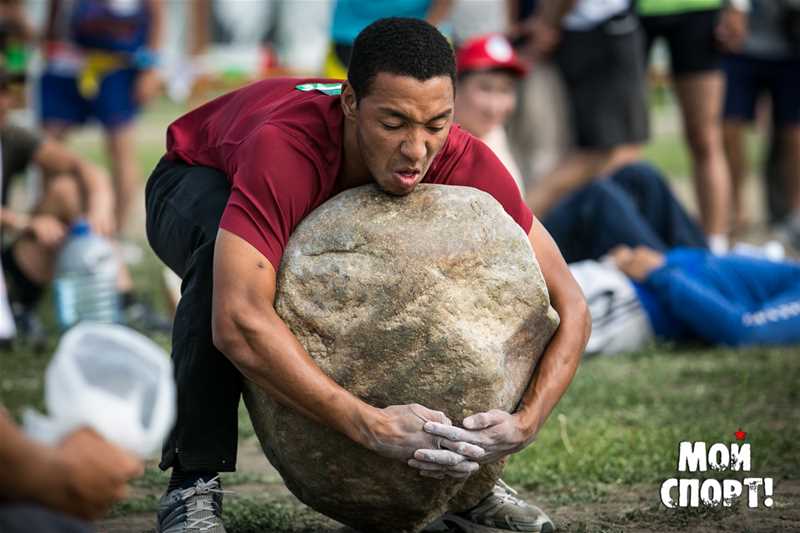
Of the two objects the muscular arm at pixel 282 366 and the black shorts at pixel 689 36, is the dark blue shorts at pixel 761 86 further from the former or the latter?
the muscular arm at pixel 282 366

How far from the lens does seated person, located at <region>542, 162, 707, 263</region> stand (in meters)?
7.29

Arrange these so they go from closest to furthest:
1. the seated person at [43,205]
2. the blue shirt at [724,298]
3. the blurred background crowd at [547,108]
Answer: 1. the blue shirt at [724,298]
2. the blurred background crowd at [547,108]
3. the seated person at [43,205]

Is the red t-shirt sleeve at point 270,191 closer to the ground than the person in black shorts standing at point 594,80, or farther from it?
farther from it

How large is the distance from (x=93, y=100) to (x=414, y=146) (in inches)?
245

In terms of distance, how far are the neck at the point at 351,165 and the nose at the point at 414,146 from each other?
0.21 meters

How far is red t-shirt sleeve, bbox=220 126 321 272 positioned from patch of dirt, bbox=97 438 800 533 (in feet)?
3.46

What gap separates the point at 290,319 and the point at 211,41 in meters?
20.4

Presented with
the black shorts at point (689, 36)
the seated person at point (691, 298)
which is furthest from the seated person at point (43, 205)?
the black shorts at point (689, 36)

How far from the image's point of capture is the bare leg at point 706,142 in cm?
853

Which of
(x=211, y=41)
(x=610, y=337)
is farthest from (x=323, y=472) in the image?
(x=211, y=41)

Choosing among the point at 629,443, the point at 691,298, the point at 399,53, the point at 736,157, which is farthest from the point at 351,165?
the point at 736,157

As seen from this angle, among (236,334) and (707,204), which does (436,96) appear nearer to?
(236,334)

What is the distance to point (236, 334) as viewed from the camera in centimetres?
360

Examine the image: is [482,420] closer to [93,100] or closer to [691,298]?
[691,298]
